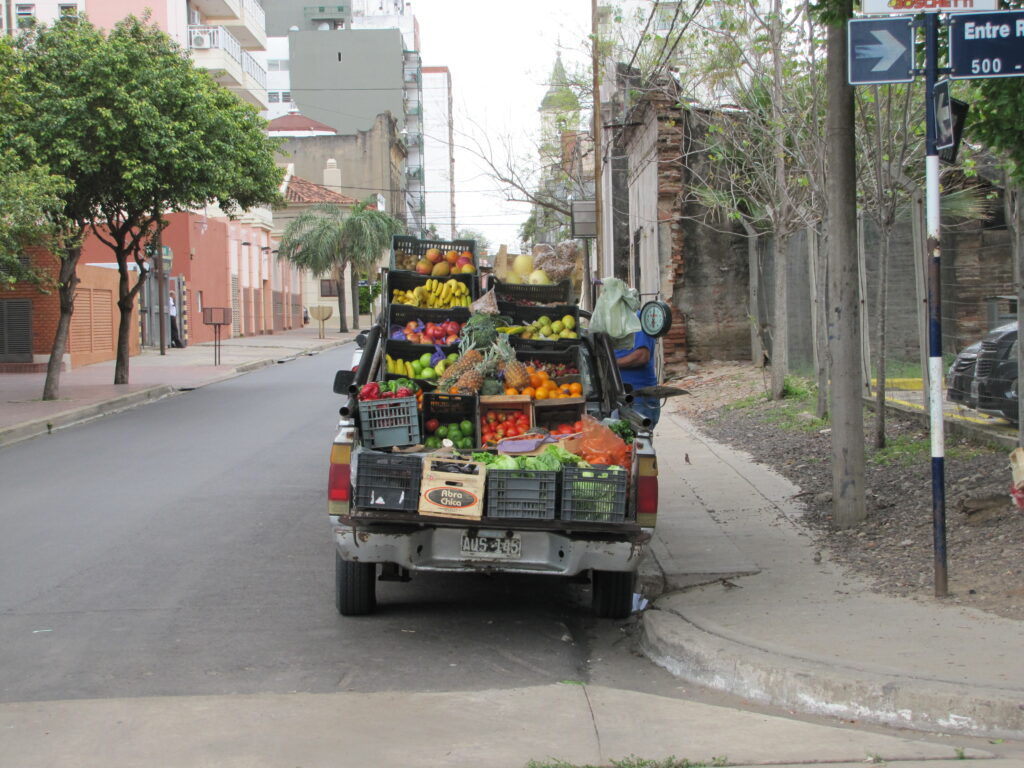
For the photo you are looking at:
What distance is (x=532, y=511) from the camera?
6156mm

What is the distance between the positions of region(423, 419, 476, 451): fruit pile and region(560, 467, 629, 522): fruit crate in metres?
1.26

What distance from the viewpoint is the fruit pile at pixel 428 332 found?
837 cm

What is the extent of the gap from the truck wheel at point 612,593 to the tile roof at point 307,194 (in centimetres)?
6146

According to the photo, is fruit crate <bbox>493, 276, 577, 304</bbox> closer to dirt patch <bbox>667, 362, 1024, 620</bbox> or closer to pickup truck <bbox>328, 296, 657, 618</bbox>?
dirt patch <bbox>667, 362, 1024, 620</bbox>

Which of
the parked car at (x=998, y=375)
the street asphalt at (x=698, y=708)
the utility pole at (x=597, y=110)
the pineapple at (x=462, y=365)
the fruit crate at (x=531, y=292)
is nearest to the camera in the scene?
the street asphalt at (x=698, y=708)

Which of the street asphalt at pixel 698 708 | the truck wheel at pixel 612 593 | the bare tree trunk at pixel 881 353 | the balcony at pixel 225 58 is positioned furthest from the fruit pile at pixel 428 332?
the balcony at pixel 225 58

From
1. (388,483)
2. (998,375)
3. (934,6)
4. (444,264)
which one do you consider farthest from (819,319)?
(388,483)

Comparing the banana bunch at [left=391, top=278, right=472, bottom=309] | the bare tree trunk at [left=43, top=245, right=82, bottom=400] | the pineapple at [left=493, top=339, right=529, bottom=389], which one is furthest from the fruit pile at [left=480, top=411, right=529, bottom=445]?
the bare tree trunk at [left=43, top=245, right=82, bottom=400]

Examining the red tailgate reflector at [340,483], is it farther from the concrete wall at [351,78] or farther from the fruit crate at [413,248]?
the concrete wall at [351,78]

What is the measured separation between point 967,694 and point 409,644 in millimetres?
2936

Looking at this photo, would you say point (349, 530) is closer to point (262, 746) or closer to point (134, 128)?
point (262, 746)

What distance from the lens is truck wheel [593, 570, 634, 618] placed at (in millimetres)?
6723

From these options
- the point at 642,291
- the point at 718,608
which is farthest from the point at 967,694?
the point at 642,291

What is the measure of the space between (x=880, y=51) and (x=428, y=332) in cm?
378
